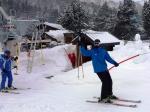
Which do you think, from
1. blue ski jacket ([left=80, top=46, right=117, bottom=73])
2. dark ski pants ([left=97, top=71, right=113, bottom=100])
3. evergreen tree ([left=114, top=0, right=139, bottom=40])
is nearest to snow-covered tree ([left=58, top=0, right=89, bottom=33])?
evergreen tree ([left=114, top=0, right=139, bottom=40])

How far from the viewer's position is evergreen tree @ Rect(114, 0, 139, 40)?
253 feet

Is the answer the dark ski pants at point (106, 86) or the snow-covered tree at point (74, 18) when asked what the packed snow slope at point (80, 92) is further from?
the snow-covered tree at point (74, 18)

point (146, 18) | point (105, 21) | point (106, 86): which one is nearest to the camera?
point (106, 86)

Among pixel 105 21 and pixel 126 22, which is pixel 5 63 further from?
pixel 105 21

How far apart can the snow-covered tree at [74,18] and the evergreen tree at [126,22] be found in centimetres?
824

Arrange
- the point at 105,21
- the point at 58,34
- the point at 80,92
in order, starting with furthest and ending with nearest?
the point at 105,21, the point at 58,34, the point at 80,92

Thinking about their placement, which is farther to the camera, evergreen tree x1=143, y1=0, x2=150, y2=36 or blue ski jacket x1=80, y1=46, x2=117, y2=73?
evergreen tree x1=143, y1=0, x2=150, y2=36

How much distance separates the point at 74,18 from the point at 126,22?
11.2 m

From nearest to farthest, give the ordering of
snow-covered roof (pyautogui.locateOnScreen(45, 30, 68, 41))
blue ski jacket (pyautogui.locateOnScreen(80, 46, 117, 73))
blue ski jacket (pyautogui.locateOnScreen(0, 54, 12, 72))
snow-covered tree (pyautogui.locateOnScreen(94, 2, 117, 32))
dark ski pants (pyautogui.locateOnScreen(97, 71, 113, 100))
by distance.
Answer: dark ski pants (pyautogui.locateOnScreen(97, 71, 113, 100)) → blue ski jacket (pyautogui.locateOnScreen(80, 46, 117, 73)) → blue ski jacket (pyautogui.locateOnScreen(0, 54, 12, 72)) → snow-covered roof (pyautogui.locateOnScreen(45, 30, 68, 41)) → snow-covered tree (pyautogui.locateOnScreen(94, 2, 117, 32))

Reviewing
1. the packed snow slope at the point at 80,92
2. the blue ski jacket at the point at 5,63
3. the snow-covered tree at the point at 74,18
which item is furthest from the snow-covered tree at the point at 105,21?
the blue ski jacket at the point at 5,63

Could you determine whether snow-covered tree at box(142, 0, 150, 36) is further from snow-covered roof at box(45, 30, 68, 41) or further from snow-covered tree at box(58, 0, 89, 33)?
snow-covered roof at box(45, 30, 68, 41)

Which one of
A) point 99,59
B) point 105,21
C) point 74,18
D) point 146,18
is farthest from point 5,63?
point 105,21

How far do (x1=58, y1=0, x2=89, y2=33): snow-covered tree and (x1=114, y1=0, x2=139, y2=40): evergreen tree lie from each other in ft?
27.0

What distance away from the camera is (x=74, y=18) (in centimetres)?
7100
